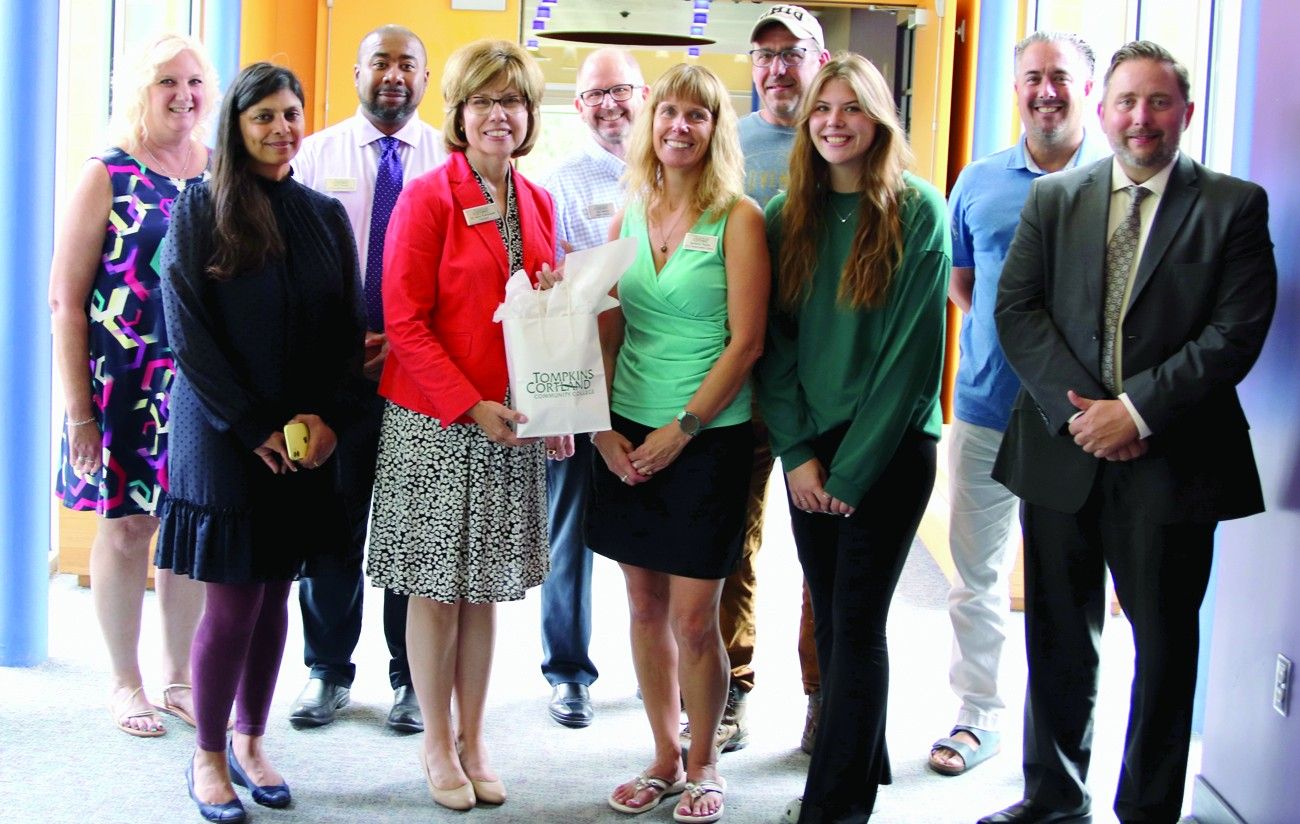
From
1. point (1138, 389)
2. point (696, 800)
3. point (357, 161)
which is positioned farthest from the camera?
point (357, 161)

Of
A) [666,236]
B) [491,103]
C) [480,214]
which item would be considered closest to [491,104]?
[491,103]

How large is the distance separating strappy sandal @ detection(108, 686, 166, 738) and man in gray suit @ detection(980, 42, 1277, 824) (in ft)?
7.42

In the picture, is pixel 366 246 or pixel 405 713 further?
pixel 405 713

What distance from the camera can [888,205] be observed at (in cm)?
282

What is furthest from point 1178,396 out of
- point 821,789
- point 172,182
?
point 172,182

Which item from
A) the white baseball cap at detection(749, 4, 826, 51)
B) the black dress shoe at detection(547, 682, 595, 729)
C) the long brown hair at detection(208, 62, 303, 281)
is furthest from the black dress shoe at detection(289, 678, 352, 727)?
the white baseball cap at detection(749, 4, 826, 51)

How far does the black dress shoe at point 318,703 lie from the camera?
12.2 ft

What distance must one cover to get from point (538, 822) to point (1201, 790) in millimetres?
1551

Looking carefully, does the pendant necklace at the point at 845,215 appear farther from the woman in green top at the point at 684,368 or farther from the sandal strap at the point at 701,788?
the sandal strap at the point at 701,788

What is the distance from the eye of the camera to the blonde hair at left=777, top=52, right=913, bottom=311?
2793 mm

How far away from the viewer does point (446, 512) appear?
3049 millimetres

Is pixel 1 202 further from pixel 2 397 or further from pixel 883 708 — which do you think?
pixel 883 708

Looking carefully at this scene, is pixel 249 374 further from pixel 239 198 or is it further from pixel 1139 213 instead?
pixel 1139 213

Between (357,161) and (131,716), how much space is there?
→ 5.21ft
